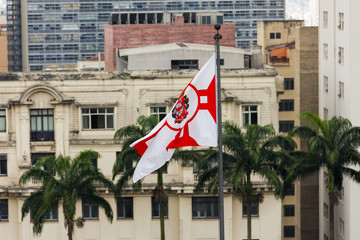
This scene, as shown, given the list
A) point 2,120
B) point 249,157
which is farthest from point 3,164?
point 249,157

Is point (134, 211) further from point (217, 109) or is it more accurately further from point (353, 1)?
point (217, 109)

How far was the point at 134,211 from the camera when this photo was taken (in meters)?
80.3

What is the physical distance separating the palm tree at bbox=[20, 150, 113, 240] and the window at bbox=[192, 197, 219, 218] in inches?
460

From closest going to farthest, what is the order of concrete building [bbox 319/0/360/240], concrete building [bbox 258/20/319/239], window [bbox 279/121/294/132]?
concrete building [bbox 319/0/360/240], concrete building [bbox 258/20/319/239], window [bbox 279/121/294/132]

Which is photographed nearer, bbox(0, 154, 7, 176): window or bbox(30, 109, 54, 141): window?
bbox(30, 109, 54, 141): window

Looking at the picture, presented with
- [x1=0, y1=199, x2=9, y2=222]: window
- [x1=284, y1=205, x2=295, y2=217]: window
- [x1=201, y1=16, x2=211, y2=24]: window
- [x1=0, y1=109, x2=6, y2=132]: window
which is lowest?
[x1=284, y1=205, x2=295, y2=217]: window

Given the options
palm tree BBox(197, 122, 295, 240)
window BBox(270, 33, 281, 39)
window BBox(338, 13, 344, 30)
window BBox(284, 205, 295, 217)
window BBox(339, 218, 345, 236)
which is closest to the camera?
palm tree BBox(197, 122, 295, 240)

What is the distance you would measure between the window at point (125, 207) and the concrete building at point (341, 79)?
16.0 m

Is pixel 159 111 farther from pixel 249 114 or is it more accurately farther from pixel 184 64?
pixel 249 114

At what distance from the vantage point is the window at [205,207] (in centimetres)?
8012

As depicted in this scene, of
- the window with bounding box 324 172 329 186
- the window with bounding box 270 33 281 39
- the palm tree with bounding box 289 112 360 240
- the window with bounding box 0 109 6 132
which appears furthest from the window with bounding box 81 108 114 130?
the window with bounding box 270 33 281 39

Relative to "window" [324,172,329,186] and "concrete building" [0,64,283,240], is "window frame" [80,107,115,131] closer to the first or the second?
"concrete building" [0,64,283,240]

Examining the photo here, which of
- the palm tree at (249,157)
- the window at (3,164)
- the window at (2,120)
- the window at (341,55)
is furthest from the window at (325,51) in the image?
the window at (3,164)

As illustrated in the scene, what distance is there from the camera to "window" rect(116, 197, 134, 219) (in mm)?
80438
